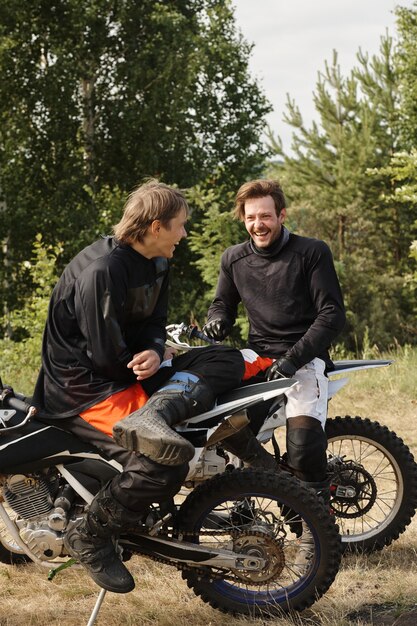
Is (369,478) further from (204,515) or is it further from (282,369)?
(204,515)

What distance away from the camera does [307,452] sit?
12.2 feet

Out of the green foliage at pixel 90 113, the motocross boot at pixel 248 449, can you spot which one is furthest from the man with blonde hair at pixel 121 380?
the green foliage at pixel 90 113

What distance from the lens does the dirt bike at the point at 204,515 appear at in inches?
125

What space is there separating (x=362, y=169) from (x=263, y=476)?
22.7 m

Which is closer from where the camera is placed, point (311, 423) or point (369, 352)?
point (311, 423)

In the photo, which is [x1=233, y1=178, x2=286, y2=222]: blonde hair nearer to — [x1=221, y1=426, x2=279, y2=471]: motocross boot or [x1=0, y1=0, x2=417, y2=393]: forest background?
[x1=221, y1=426, x2=279, y2=471]: motocross boot

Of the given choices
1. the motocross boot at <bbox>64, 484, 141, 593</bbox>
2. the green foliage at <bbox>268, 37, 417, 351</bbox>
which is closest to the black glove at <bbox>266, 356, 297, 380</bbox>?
the motocross boot at <bbox>64, 484, 141, 593</bbox>

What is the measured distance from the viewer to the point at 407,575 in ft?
12.3

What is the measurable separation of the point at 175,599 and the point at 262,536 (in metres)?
0.56

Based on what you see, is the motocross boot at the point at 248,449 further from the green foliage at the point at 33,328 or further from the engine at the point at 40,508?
the green foliage at the point at 33,328

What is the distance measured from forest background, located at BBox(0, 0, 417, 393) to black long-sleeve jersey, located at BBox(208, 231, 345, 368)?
1284cm

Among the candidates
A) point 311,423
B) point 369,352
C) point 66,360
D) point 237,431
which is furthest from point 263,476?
point 369,352

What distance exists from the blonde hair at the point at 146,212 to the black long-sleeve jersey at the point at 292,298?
935 millimetres

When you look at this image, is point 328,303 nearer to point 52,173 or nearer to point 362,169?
point 52,173
